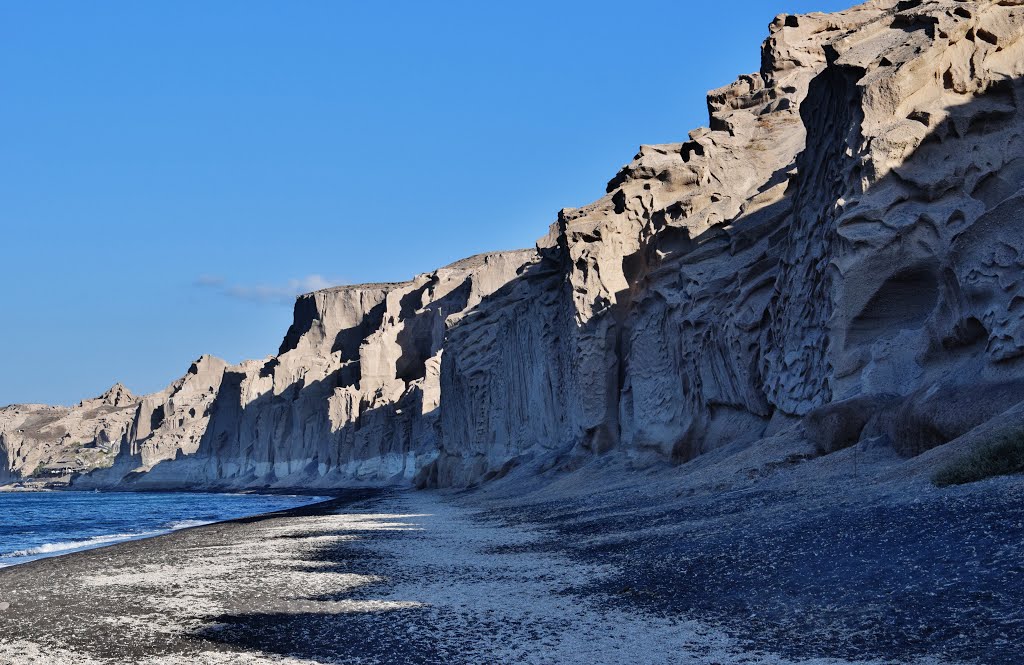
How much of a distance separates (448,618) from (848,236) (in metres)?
13.9

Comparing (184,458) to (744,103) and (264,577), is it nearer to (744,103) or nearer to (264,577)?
(744,103)

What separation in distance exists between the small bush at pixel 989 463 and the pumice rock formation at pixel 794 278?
3555mm

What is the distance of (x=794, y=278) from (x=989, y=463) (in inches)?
542

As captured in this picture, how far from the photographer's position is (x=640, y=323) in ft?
107

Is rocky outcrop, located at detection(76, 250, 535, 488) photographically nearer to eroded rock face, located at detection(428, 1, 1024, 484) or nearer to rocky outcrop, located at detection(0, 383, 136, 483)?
eroded rock face, located at detection(428, 1, 1024, 484)

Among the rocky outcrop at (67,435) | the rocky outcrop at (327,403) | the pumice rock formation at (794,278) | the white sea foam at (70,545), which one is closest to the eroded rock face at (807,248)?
the pumice rock formation at (794,278)

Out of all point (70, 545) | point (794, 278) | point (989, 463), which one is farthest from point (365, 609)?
point (70, 545)

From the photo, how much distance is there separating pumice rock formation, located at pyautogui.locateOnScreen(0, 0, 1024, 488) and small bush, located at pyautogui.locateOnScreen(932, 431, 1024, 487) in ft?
11.7

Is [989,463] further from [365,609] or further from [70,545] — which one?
[70,545]

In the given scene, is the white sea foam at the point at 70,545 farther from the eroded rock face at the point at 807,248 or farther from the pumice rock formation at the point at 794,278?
the eroded rock face at the point at 807,248

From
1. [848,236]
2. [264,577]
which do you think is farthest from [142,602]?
[848,236]

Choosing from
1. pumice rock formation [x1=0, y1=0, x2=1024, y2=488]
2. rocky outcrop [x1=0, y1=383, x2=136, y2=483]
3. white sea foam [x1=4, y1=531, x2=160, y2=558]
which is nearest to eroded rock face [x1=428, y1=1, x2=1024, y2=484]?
pumice rock formation [x1=0, y1=0, x2=1024, y2=488]

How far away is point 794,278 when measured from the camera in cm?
2328

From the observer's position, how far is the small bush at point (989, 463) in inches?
384
